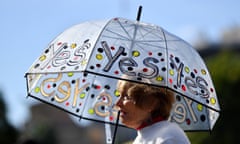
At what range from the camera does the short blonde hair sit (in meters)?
4.18

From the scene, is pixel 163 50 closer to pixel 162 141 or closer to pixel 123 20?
pixel 123 20

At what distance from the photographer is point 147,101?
417 cm

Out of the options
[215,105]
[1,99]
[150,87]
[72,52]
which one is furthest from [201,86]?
[1,99]

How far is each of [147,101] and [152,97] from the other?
1.8 inches

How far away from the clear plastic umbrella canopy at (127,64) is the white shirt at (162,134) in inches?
9.1

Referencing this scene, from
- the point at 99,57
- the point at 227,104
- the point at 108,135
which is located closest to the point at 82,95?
the point at 108,135

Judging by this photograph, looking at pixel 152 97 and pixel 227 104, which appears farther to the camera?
pixel 227 104

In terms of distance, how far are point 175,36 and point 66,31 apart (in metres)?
0.76

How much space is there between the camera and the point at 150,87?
13.8ft

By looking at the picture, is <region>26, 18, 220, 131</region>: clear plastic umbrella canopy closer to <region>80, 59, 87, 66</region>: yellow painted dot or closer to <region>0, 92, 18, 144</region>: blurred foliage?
<region>80, 59, 87, 66</region>: yellow painted dot

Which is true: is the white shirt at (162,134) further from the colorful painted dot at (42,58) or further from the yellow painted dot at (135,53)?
the colorful painted dot at (42,58)

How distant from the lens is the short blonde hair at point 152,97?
4.18 m

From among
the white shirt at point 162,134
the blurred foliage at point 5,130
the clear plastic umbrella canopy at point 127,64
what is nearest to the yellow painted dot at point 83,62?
the clear plastic umbrella canopy at point 127,64

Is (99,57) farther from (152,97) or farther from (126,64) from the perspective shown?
(152,97)
